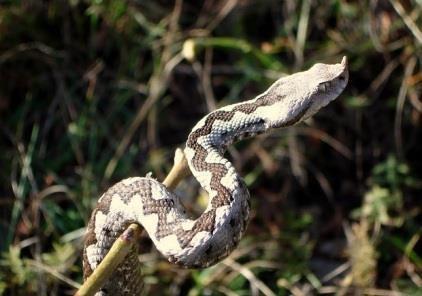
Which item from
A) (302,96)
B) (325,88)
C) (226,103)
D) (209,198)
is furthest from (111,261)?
(226,103)

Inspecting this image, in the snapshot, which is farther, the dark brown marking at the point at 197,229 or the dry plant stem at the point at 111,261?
the dark brown marking at the point at 197,229

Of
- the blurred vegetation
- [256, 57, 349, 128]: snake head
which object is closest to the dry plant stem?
[256, 57, 349, 128]: snake head

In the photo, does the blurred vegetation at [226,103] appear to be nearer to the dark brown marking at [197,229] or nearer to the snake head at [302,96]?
the snake head at [302,96]

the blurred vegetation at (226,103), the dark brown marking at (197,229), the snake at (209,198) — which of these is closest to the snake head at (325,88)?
the snake at (209,198)

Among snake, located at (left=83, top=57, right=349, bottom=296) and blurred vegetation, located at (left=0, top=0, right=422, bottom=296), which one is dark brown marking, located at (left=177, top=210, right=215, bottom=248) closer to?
snake, located at (left=83, top=57, right=349, bottom=296)

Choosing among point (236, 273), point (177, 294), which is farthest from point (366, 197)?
point (177, 294)
